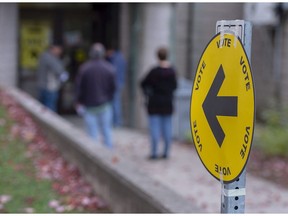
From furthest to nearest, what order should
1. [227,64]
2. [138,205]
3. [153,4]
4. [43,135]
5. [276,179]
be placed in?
1. [153,4]
2. [43,135]
3. [276,179]
4. [138,205]
5. [227,64]

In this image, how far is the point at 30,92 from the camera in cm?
1416

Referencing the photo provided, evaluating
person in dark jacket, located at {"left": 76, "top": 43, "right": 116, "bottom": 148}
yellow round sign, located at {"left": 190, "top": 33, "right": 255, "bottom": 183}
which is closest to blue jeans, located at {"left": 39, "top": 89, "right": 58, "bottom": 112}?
person in dark jacket, located at {"left": 76, "top": 43, "right": 116, "bottom": 148}

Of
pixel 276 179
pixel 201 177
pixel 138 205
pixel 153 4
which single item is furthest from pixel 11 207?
pixel 153 4

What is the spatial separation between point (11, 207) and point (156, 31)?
7.81 metres

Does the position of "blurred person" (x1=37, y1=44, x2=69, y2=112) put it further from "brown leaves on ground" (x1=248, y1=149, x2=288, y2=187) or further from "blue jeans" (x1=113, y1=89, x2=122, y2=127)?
"brown leaves on ground" (x1=248, y1=149, x2=288, y2=187)

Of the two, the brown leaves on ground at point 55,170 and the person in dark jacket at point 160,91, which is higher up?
the person in dark jacket at point 160,91

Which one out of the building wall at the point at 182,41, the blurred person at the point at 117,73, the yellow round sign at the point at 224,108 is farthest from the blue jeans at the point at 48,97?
the yellow round sign at the point at 224,108

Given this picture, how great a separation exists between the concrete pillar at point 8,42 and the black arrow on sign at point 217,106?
1099cm

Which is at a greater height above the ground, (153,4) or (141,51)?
(153,4)

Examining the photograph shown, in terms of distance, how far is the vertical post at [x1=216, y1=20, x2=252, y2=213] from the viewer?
2348 mm

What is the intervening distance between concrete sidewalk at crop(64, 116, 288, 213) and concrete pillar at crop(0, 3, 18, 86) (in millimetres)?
3515

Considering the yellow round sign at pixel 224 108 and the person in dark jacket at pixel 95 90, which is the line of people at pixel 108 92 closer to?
the person in dark jacket at pixel 95 90

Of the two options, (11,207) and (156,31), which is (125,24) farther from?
(11,207)

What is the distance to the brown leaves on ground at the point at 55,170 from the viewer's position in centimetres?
560
